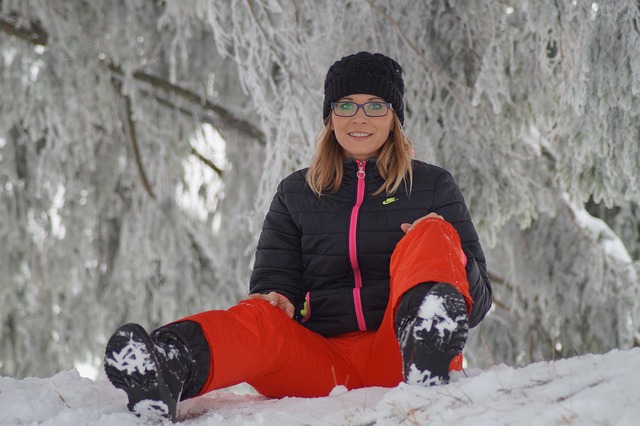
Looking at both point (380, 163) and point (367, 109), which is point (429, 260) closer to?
point (380, 163)

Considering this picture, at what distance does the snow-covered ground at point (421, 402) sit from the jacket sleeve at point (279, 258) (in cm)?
39

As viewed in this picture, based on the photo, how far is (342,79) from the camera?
9.45ft

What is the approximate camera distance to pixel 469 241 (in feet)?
8.53

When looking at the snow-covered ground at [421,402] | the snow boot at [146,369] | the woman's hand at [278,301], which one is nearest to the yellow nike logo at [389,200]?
the woman's hand at [278,301]

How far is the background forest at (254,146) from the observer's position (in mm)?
3729

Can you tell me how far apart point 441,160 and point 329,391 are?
78.4 inches

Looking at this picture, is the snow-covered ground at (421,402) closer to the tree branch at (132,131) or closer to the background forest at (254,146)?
the background forest at (254,146)

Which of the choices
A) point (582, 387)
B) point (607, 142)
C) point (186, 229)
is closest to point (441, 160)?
point (607, 142)

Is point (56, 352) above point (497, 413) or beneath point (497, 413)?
beneath

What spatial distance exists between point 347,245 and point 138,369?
0.91 m

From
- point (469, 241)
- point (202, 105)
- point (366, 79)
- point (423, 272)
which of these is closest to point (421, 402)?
point (423, 272)

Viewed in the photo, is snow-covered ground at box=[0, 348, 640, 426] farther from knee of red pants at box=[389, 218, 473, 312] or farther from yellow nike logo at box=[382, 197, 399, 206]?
yellow nike logo at box=[382, 197, 399, 206]

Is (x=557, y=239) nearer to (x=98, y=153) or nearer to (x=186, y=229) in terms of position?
(x=186, y=229)

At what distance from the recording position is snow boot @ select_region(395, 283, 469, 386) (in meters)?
1.96
